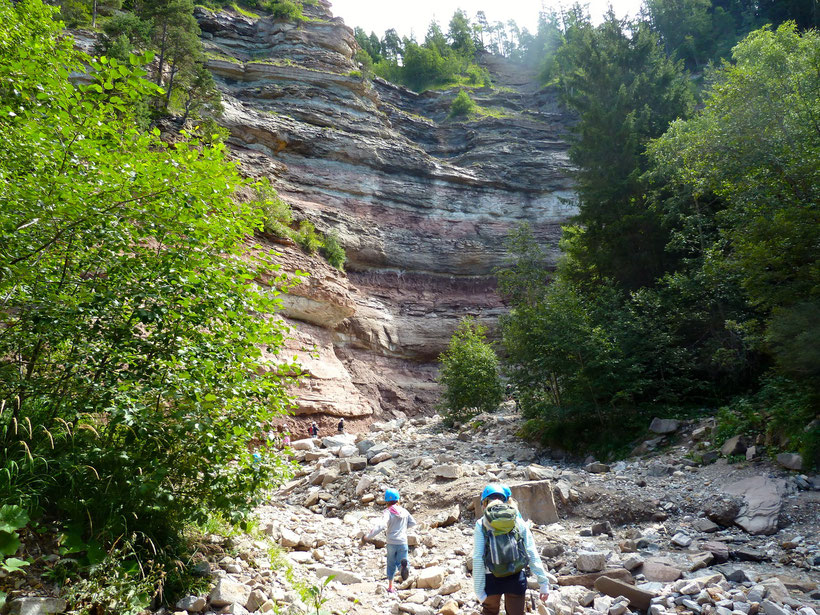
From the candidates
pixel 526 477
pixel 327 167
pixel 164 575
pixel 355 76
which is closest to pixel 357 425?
pixel 526 477

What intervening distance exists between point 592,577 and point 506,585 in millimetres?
2608

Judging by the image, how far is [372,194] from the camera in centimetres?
3148

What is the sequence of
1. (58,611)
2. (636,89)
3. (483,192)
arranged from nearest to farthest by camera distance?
1. (58,611)
2. (636,89)
3. (483,192)

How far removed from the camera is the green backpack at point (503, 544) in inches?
149

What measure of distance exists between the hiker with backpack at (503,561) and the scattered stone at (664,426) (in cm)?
1057

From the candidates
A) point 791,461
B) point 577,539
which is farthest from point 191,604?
point 791,461

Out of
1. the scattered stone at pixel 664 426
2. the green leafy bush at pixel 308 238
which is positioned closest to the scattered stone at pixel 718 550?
the scattered stone at pixel 664 426

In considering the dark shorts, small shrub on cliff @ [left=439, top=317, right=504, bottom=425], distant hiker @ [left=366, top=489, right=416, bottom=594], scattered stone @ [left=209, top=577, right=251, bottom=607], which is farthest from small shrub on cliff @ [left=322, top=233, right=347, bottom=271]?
the dark shorts

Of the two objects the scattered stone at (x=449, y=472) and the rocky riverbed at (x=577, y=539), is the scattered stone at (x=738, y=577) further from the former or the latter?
the scattered stone at (x=449, y=472)

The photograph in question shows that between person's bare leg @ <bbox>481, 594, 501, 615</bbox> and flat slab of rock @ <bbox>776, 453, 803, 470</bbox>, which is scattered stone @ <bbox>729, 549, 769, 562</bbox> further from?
person's bare leg @ <bbox>481, 594, 501, 615</bbox>

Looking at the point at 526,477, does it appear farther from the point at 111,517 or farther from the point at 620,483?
the point at 111,517

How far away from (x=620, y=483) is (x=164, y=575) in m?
8.63

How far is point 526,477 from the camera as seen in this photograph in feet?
33.3

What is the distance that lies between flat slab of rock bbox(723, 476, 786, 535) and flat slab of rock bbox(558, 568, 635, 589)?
119 inches
